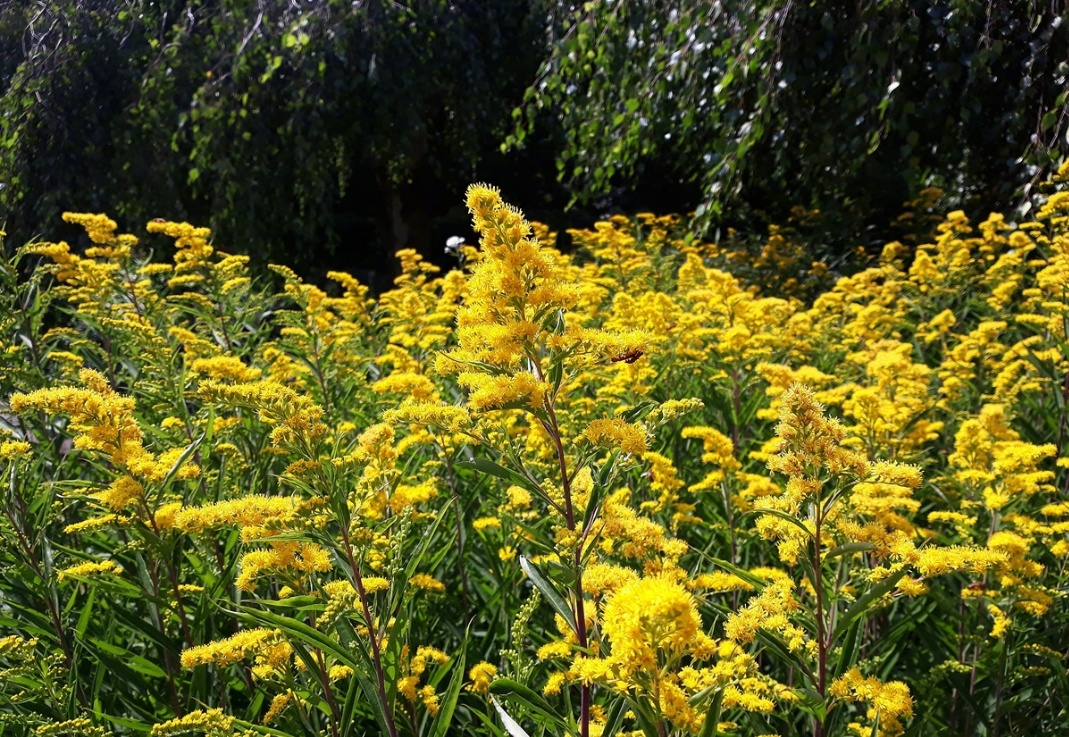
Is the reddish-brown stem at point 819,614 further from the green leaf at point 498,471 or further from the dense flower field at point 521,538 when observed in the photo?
the green leaf at point 498,471

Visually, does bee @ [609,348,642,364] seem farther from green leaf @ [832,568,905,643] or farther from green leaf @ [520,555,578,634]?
green leaf @ [832,568,905,643]

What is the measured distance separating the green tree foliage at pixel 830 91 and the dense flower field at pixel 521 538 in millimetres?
2568

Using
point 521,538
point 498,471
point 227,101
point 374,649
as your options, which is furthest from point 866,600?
point 227,101

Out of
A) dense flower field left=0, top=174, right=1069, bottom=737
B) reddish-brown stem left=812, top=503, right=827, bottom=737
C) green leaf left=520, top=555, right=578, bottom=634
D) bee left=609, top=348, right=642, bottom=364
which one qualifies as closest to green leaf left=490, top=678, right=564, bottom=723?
dense flower field left=0, top=174, right=1069, bottom=737

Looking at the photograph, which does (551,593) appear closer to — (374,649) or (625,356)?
(374,649)

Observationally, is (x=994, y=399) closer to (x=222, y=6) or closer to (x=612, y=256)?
(x=612, y=256)

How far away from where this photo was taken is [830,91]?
658 cm

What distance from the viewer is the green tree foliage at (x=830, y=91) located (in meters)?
5.57

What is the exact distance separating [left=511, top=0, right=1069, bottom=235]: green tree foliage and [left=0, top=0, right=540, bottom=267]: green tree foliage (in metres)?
1.70

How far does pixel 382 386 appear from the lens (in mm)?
2539

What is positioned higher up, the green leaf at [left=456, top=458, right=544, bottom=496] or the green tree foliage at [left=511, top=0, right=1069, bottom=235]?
the green tree foliage at [left=511, top=0, right=1069, bottom=235]

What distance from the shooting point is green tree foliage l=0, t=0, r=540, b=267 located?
26.0 ft

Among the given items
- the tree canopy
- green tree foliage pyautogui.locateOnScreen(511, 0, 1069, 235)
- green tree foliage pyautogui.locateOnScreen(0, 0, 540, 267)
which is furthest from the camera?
green tree foliage pyautogui.locateOnScreen(0, 0, 540, 267)

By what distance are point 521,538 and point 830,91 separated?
5.60 meters
